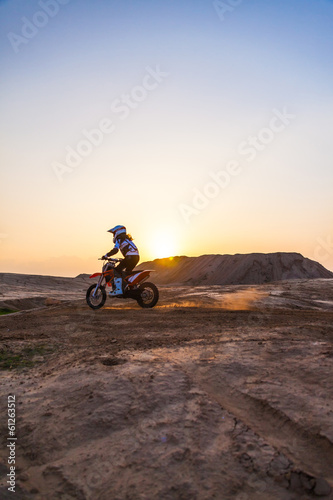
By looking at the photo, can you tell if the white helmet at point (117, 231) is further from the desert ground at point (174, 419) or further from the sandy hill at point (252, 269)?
the sandy hill at point (252, 269)

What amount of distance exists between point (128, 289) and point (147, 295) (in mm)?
641

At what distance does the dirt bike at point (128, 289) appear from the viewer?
9.93 meters

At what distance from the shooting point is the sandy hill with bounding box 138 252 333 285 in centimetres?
4547

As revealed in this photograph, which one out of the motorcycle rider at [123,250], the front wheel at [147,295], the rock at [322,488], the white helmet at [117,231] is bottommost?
the rock at [322,488]

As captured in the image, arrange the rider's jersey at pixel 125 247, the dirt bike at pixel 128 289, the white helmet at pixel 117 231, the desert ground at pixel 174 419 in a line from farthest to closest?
the white helmet at pixel 117 231, the rider's jersey at pixel 125 247, the dirt bike at pixel 128 289, the desert ground at pixel 174 419

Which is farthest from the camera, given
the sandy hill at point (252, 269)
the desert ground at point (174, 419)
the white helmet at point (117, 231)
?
the sandy hill at point (252, 269)

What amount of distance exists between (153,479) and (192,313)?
20.1 feet

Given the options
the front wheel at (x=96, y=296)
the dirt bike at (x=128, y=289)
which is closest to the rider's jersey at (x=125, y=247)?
the dirt bike at (x=128, y=289)

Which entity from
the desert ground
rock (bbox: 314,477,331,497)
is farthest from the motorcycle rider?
rock (bbox: 314,477,331,497)

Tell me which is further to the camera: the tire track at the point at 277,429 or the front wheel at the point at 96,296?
the front wheel at the point at 96,296

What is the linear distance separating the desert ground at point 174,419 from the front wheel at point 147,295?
5.00 m

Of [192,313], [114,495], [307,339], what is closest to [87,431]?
[114,495]

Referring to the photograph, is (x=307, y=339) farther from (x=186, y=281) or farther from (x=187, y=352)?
(x=186, y=281)

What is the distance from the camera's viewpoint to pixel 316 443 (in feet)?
7.38
